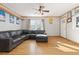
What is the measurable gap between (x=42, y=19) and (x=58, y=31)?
215 cm

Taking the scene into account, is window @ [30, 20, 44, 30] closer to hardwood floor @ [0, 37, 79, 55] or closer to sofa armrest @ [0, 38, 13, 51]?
hardwood floor @ [0, 37, 79, 55]

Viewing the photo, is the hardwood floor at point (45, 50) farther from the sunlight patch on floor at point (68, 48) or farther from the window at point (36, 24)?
the window at point (36, 24)

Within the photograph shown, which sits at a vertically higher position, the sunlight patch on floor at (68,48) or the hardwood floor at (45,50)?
the hardwood floor at (45,50)

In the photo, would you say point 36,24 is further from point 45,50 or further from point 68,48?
point 45,50

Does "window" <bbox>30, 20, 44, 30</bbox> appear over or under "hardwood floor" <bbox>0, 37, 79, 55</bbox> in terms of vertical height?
over

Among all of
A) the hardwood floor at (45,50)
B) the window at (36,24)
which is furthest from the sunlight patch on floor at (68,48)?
the window at (36,24)

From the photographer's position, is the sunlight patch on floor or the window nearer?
the sunlight patch on floor

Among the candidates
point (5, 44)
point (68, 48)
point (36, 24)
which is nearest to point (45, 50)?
point (68, 48)

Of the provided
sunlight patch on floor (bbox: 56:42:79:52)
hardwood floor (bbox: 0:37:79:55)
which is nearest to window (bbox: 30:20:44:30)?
hardwood floor (bbox: 0:37:79:55)

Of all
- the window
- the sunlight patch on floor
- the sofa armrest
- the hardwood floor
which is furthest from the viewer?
the window

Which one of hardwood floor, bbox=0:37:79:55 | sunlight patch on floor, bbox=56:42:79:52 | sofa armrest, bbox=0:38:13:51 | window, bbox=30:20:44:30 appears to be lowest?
sunlight patch on floor, bbox=56:42:79:52

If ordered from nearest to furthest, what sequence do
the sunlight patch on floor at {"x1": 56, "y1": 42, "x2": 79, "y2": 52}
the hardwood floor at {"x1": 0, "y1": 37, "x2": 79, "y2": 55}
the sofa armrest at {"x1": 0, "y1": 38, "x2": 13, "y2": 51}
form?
the hardwood floor at {"x1": 0, "y1": 37, "x2": 79, "y2": 55}, the sofa armrest at {"x1": 0, "y1": 38, "x2": 13, "y2": 51}, the sunlight patch on floor at {"x1": 56, "y1": 42, "x2": 79, "y2": 52}

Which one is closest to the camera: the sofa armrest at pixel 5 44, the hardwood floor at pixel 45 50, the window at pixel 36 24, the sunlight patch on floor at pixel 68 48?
the hardwood floor at pixel 45 50
